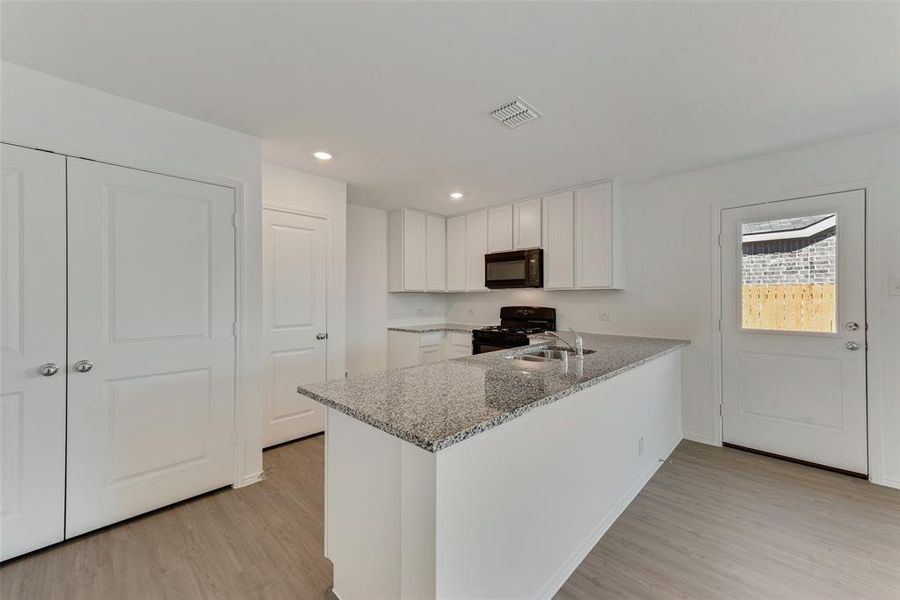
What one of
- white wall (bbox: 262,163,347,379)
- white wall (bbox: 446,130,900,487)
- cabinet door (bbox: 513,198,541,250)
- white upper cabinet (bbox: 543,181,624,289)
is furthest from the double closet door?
white wall (bbox: 446,130,900,487)

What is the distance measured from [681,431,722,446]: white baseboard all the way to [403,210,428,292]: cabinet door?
10.2 ft

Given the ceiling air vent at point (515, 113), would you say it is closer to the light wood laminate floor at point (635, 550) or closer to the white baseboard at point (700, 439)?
the light wood laminate floor at point (635, 550)

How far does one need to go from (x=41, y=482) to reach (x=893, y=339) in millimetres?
5030

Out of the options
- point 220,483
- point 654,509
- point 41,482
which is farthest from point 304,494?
point 654,509

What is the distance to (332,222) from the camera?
3.34 m

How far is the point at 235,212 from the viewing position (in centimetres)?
240

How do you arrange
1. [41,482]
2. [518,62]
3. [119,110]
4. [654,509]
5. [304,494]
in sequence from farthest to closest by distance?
1. [304,494]
2. [654,509]
3. [119,110]
4. [41,482]
5. [518,62]

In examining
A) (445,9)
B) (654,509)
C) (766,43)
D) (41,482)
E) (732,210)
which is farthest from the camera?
(732,210)

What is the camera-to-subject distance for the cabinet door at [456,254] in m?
4.60

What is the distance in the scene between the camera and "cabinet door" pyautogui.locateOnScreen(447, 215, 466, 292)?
15.1 feet

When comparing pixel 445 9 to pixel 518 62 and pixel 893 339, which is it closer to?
pixel 518 62

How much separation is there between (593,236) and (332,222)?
2.47 meters

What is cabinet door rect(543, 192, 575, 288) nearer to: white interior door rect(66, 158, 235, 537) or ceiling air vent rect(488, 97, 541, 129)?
ceiling air vent rect(488, 97, 541, 129)

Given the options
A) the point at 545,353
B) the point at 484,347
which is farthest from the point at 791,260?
the point at 484,347
